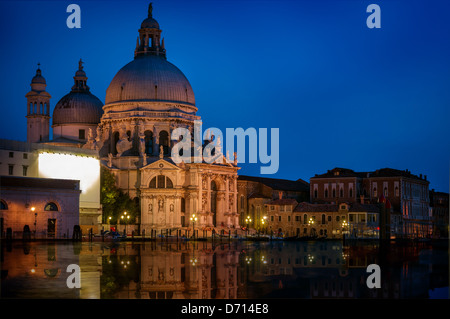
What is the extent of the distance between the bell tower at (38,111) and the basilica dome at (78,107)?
2.15 meters

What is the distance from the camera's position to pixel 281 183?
339 feet

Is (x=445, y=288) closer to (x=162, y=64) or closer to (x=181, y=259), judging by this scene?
(x=181, y=259)

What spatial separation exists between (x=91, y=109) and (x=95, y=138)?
637 centimetres

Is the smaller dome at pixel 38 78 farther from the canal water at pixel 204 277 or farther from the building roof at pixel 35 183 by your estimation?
the canal water at pixel 204 277

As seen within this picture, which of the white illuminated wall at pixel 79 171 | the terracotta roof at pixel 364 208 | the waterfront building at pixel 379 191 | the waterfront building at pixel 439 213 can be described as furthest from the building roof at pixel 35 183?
the waterfront building at pixel 439 213

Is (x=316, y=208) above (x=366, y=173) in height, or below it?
below

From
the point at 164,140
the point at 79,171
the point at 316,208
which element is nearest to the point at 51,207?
the point at 79,171

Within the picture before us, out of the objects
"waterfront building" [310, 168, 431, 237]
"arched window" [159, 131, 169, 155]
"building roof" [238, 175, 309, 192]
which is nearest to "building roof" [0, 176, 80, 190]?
"arched window" [159, 131, 169, 155]

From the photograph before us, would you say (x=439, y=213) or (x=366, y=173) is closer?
(x=366, y=173)

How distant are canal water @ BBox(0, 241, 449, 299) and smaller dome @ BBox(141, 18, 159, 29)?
5200 centimetres

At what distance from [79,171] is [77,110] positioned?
2433 cm

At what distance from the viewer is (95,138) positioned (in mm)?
88000

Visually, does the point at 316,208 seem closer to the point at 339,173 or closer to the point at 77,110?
the point at 339,173

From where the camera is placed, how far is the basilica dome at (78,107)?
9188 centimetres
